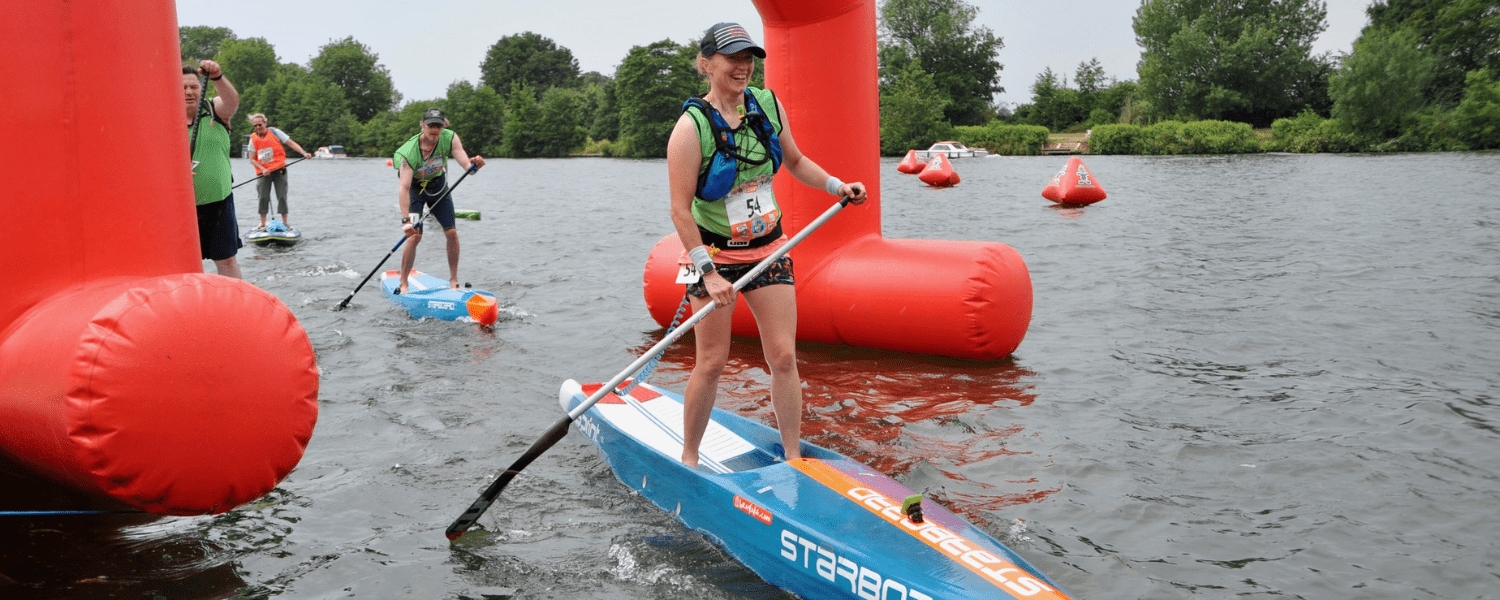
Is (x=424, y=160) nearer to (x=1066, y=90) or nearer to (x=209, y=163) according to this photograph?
(x=209, y=163)

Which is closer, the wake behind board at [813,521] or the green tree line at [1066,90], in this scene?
the wake behind board at [813,521]

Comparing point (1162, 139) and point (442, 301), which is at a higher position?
point (1162, 139)

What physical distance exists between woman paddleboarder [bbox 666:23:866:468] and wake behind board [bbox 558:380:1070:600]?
0.32m

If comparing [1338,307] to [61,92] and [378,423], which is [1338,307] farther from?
[61,92]

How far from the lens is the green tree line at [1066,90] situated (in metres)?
48.8

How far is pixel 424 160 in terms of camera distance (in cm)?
1037

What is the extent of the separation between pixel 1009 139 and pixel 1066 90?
45.5 ft

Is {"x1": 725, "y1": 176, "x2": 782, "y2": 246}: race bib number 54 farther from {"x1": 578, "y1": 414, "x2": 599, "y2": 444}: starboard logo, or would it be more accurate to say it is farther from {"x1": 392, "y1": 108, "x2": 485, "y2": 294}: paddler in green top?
{"x1": 392, "y1": 108, "x2": 485, "y2": 294}: paddler in green top

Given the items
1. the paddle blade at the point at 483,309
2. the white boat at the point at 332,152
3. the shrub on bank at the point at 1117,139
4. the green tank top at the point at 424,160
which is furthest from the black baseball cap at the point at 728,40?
the white boat at the point at 332,152

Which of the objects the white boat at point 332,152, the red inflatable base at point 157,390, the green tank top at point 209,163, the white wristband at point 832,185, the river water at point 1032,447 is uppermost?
the white boat at point 332,152

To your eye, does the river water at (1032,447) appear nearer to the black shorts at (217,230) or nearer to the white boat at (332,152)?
the black shorts at (217,230)

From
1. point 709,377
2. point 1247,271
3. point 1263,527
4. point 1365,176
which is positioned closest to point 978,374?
point 1263,527

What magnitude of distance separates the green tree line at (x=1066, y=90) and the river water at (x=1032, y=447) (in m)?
42.2

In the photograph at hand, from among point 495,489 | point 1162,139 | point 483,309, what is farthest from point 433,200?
point 1162,139
